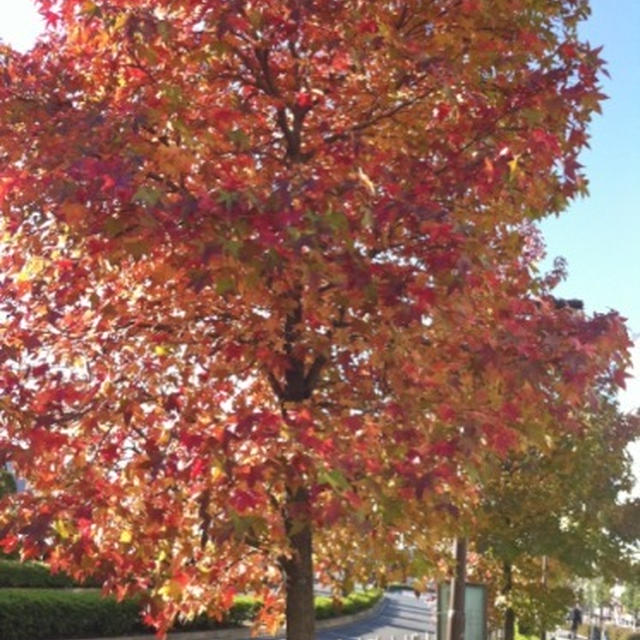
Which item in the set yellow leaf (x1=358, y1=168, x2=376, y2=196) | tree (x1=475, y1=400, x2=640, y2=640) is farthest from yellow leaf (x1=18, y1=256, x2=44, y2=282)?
tree (x1=475, y1=400, x2=640, y2=640)

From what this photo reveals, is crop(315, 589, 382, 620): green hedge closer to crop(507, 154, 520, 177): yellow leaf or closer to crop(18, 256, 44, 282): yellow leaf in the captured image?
crop(18, 256, 44, 282): yellow leaf

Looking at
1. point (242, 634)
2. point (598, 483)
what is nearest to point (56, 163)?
point (598, 483)

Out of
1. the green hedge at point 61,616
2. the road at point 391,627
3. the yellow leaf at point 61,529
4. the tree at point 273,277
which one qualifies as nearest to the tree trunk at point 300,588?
the tree at point 273,277

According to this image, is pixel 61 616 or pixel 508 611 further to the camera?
pixel 508 611

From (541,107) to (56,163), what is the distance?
11.4ft

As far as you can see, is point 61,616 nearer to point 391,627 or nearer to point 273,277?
point 273,277

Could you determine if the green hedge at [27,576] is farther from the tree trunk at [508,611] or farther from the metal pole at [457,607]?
the metal pole at [457,607]

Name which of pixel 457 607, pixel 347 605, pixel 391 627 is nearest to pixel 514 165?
pixel 457 607

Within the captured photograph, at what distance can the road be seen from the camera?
1257 inches

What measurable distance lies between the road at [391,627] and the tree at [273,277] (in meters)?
22.5

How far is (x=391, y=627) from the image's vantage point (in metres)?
39.2

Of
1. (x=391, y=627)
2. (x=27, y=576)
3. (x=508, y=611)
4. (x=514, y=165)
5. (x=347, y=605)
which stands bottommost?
(x=391, y=627)

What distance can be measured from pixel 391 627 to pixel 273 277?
36250 mm

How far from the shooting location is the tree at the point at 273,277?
5.41m
